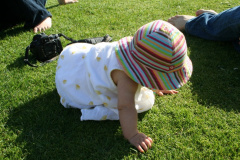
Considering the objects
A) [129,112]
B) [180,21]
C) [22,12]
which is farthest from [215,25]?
[22,12]

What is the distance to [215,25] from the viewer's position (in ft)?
11.9

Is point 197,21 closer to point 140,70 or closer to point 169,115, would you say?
point 169,115

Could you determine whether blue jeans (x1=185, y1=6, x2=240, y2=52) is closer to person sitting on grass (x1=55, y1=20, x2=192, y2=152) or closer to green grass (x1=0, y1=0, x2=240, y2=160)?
green grass (x1=0, y1=0, x2=240, y2=160)

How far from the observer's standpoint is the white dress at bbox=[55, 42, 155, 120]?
211 centimetres

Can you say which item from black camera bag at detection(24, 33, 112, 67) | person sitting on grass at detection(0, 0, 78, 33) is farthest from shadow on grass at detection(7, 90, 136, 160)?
person sitting on grass at detection(0, 0, 78, 33)

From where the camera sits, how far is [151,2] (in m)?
5.31

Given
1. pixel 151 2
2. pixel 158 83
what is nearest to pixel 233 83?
pixel 158 83

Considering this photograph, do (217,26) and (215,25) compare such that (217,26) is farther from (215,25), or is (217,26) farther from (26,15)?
(26,15)

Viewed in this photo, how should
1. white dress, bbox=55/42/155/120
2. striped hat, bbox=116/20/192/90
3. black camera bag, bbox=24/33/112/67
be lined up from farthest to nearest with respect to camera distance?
black camera bag, bbox=24/33/112/67 → white dress, bbox=55/42/155/120 → striped hat, bbox=116/20/192/90

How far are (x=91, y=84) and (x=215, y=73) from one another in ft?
5.27

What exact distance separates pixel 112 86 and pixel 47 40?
143 centimetres

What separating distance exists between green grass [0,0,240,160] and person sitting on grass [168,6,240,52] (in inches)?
7.5

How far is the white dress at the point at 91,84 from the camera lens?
211cm

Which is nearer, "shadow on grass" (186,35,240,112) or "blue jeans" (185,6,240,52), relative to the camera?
"shadow on grass" (186,35,240,112)
